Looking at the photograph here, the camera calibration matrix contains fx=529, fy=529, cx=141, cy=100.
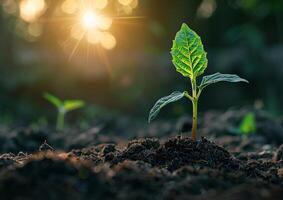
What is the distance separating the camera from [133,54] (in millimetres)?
11016

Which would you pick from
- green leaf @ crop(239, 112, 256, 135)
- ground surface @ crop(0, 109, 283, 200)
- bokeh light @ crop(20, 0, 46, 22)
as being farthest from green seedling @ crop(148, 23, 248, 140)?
bokeh light @ crop(20, 0, 46, 22)

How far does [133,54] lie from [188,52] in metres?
8.59

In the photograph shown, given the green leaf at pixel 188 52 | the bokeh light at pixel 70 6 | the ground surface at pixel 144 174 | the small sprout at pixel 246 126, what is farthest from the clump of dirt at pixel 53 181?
the bokeh light at pixel 70 6

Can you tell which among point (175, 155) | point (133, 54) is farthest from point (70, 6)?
point (175, 155)

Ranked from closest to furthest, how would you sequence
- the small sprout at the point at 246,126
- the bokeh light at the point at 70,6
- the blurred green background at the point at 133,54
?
the small sprout at the point at 246,126
the bokeh light at the point at 70,6
the blurred green background at the point at 133,54

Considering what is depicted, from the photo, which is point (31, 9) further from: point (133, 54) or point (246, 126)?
point (246, 126)

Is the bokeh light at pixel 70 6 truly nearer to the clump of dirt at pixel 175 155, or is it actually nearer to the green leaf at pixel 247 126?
the green leaf at pixel 247 126

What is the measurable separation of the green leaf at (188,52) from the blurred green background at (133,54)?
6582 mm

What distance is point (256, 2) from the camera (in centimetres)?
1121

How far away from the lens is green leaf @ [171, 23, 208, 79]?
2428 millimetres

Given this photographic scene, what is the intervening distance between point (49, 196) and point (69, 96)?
8478 millimetres

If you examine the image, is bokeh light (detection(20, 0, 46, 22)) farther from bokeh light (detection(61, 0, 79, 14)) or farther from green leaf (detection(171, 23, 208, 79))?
green leaf (detection(171, 23, 208, 79))

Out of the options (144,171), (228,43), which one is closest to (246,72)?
(228,43)

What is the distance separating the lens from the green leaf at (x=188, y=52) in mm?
2428
